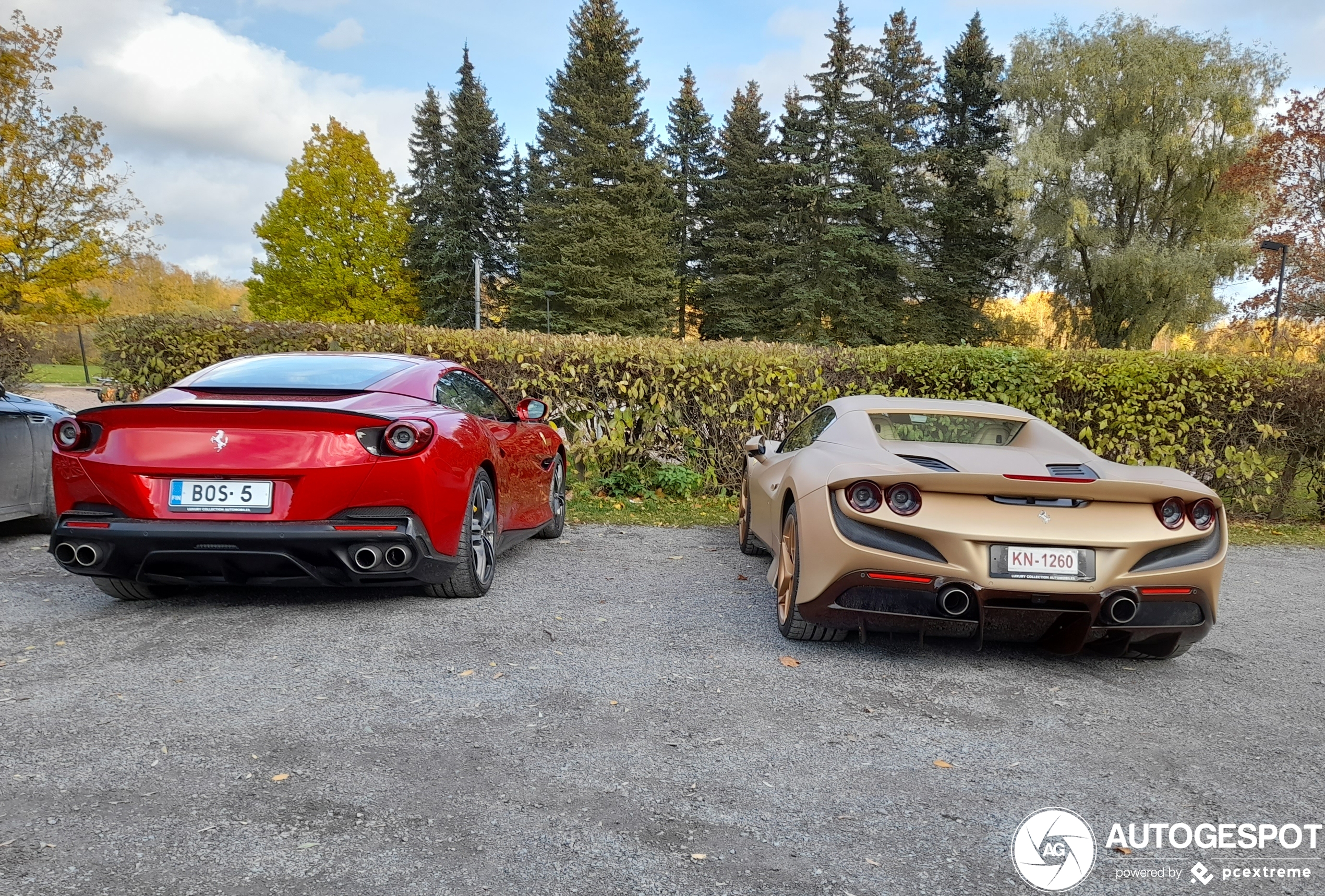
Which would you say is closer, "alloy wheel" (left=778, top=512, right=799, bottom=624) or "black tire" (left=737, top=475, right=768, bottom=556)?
"alloy wheel" (left=778, top=512, right=799, bottom=624)

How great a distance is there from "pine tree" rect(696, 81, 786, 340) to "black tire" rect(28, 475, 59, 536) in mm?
36226

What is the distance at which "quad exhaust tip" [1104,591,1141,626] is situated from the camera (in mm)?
3477

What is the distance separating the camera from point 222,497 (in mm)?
3912

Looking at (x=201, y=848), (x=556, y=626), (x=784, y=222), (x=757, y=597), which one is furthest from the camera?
(x=784, y=222)

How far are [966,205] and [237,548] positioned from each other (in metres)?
41.2

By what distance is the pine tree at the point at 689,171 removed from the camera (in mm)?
45344

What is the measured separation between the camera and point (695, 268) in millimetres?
46000

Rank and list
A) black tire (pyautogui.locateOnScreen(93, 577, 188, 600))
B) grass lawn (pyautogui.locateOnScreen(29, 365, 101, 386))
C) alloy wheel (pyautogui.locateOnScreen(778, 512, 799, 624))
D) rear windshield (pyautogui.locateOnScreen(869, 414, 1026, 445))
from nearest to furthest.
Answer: alloy wheel (pyautogui.locateOnScreen(778, 512, 799, 624)) < black tire (pyautogui.locateOnScreen(93, 577, 188, 600)) < rear windshield (pyautogui.locateOnScreen(869, 414, 1026, 445)) < grass lawn (pyautogui.locateOnScreen(29, 365, 101, 386))

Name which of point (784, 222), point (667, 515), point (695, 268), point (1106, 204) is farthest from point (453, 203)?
point (667, 515)

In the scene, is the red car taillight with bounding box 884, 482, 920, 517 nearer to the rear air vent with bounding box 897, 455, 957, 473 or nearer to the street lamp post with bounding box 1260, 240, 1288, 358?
the rear air vent with bounding box 897, 455, 957, 473

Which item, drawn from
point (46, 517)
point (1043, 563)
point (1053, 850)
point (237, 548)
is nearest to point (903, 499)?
point (1043, 563)

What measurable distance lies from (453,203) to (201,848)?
46.0m

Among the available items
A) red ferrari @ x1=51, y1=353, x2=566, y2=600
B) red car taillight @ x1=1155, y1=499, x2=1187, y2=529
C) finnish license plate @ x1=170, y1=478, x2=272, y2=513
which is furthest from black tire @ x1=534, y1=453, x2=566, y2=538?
red car taillight @ x1=1155, y1=499, x2=1187, y2=529

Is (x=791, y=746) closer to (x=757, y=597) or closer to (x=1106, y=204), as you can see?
(x=757, y=597)
